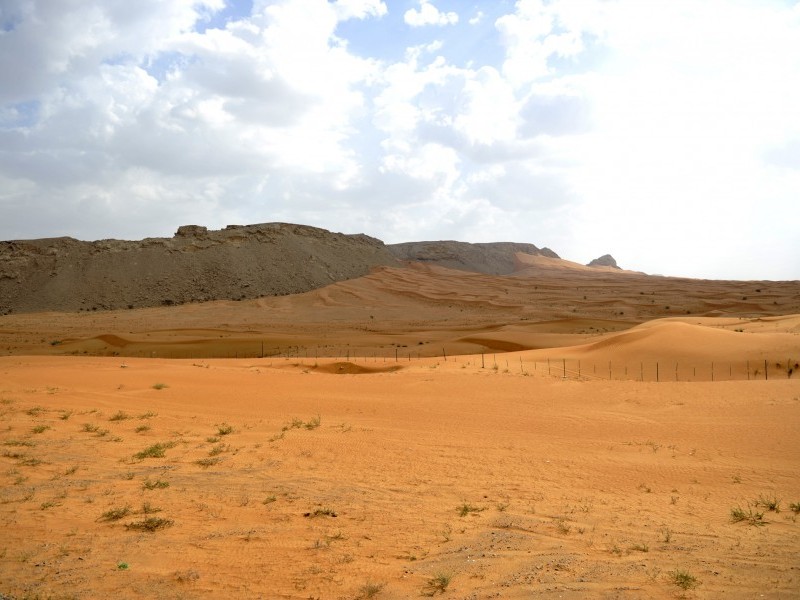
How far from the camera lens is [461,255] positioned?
72625 mm

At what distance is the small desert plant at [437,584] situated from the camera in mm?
3939

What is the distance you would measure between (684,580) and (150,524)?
4.22m

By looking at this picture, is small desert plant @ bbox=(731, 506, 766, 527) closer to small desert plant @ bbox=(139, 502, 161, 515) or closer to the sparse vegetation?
the sparse vegetation

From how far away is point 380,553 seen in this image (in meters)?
4.61

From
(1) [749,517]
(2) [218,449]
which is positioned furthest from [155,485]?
(1) [749,517]

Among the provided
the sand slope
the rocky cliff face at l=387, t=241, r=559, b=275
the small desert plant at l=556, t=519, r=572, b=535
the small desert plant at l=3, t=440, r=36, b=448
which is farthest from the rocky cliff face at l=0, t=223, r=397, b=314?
the small desert plant at l=556, t=519, r=572, b=535

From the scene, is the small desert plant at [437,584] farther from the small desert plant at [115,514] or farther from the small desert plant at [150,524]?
the small desert plant at [115,514]

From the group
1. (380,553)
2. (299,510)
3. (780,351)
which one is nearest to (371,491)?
(299,510)

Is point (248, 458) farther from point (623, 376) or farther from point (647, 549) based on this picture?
point (623, 376)

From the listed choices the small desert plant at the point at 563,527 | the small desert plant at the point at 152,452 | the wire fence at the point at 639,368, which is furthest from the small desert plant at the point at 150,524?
the wire fence at the point at 639,368

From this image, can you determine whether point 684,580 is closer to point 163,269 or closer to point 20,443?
point 20,443

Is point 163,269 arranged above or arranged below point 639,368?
above

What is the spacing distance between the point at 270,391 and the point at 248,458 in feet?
16.9

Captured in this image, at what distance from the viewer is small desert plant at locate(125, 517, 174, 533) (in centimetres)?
506
